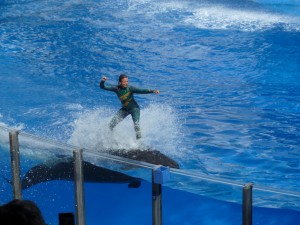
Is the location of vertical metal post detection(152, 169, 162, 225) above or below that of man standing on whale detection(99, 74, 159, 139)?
below

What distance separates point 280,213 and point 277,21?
13.1 meters

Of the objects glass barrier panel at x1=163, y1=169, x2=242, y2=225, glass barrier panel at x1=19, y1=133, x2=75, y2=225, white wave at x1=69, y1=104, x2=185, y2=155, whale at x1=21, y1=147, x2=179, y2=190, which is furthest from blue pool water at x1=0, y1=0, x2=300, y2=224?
glass barrier panel at x1=19, y1=133, x2=75, y2=225

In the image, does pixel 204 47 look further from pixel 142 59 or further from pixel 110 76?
pixel 110 76

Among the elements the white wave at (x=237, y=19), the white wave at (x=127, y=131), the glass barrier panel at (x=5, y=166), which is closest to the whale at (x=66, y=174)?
the glass barrier panel at (x=5, y=166)

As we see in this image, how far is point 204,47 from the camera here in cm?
1361

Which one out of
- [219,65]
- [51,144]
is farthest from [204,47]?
[51,144]

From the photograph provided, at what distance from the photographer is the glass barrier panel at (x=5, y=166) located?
15.0ft

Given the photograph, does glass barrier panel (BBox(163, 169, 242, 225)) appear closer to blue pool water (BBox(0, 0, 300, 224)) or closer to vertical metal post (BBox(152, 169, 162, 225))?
vertical metal post (BBox(152, 169, 162, 225))

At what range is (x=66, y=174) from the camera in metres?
4.29

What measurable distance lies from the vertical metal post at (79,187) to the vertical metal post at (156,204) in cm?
63

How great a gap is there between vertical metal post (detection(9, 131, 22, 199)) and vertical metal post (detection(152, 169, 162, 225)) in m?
1.28

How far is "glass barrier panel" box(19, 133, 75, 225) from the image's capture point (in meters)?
4.27

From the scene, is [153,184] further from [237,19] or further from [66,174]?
[237,19]

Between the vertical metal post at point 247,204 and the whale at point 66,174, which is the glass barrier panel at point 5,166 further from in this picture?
the vertical metal post at point 247,204
